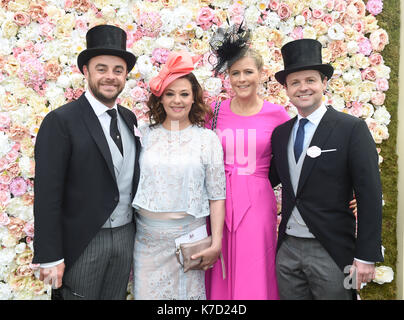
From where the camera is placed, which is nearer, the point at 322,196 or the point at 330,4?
the point at 322,196

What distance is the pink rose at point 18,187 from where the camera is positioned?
309cm

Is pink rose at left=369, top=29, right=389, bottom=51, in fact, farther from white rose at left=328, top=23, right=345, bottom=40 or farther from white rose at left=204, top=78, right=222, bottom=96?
white rose at left=204, top=78, right=222, bottom=96

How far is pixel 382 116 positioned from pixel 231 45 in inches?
71.4

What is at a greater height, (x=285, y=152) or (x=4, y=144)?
(x=4, y=144)

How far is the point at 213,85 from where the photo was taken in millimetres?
3250

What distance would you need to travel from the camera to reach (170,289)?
2.25 metres

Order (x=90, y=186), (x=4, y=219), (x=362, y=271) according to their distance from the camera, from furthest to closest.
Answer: (x=4, y=219) < (x=90, y=186) < (x=362, y=271)

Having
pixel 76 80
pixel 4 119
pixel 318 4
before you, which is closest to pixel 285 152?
pixel 318 4

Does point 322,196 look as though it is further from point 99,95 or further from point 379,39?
point 379,39

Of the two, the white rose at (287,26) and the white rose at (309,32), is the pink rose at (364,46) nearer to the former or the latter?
the white rose at (309,32)

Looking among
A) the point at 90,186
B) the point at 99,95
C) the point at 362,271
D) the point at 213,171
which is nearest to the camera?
the point at 362,271

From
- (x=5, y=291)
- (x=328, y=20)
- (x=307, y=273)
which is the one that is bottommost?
(x=5, y=291)

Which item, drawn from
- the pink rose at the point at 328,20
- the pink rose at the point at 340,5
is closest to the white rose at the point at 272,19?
the pink rose at the point at 328,20

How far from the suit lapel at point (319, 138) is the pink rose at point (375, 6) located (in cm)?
191
